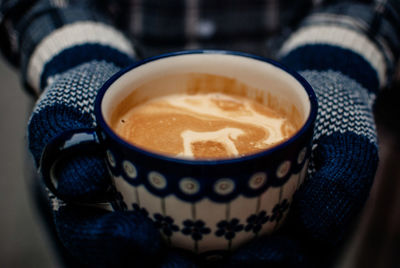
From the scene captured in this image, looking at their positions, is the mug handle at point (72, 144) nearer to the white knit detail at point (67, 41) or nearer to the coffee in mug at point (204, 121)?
the coffee in mug at point (204, 121)

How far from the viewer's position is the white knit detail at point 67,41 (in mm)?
599

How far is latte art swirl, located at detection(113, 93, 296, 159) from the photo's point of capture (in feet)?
1.15

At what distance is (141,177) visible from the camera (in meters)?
0.29

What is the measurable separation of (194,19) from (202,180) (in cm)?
62

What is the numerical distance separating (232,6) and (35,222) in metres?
0.89

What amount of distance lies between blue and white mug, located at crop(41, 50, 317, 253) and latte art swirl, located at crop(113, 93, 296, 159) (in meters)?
0.04

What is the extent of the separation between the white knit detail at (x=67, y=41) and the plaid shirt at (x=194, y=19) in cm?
7

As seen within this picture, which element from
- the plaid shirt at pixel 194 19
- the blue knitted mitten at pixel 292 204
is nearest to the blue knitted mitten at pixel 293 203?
the blue knitted mitten at pixel 292 204

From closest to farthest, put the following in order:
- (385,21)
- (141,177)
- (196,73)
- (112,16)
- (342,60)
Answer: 1. (141,177)
2. (196,73)
3. (342,60)
4. (385,21)
5. (112,16)

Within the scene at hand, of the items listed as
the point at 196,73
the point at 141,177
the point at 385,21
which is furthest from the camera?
the point at 385,21

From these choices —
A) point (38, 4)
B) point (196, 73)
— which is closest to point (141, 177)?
point (196, 73)

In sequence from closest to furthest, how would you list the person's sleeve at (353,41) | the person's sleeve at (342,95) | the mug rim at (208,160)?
the mug rim at (208,160) → the person's sleeve at (342,95) → the person's sleeve at (353,41)

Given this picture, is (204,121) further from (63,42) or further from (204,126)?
(63,42)

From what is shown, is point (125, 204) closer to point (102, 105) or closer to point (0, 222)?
point (102, 105)
